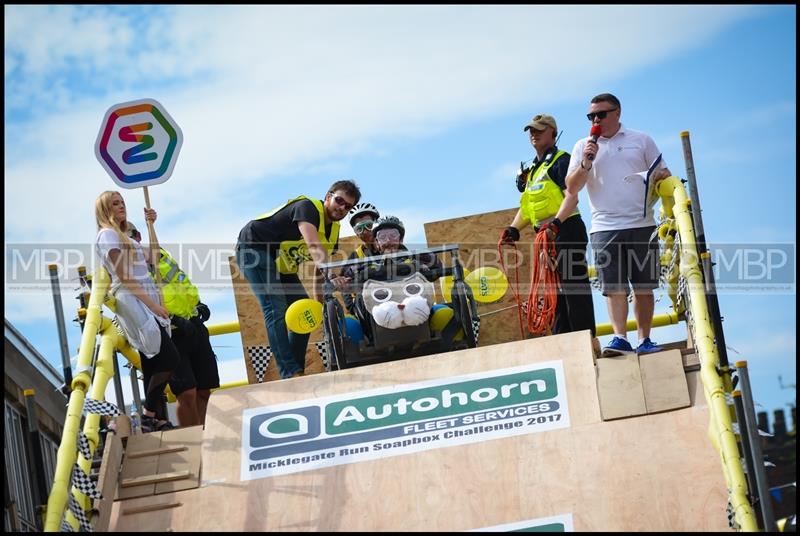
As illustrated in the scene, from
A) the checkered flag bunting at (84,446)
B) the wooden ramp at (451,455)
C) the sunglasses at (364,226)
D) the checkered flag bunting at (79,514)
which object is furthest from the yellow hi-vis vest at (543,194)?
the checkered flag bunting at (79,514)

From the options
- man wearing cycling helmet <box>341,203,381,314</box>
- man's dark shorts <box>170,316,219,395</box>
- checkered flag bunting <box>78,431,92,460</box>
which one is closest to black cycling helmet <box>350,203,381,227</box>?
man wearing cycling helmet <box>341,203,381,314</box>

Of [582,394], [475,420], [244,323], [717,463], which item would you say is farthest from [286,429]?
[244,323]

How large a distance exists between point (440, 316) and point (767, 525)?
3613 millimetres

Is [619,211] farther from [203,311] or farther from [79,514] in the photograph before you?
[79,514]

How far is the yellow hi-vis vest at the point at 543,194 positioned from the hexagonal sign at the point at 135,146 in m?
2.87

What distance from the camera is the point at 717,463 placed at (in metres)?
6.97

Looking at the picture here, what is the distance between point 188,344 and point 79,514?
2413 millimetres

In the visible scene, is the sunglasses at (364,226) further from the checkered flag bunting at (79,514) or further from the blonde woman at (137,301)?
the checkered flag bunting at (79,514)

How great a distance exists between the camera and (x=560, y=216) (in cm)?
916

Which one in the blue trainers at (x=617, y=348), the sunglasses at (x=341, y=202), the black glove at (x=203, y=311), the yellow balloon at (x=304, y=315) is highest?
the sunglasses at (x=341, y=202)

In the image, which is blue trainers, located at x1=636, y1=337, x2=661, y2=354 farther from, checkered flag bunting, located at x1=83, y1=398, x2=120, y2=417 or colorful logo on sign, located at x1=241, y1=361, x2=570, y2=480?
checkered flag bunting, located at x1=83, y1=398, x2=120, y2=417

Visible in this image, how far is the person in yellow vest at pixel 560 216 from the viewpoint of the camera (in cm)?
926

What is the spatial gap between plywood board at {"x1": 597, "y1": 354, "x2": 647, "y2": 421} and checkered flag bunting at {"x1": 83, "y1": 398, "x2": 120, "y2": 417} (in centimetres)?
318

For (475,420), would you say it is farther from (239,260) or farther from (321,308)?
(239,260)
